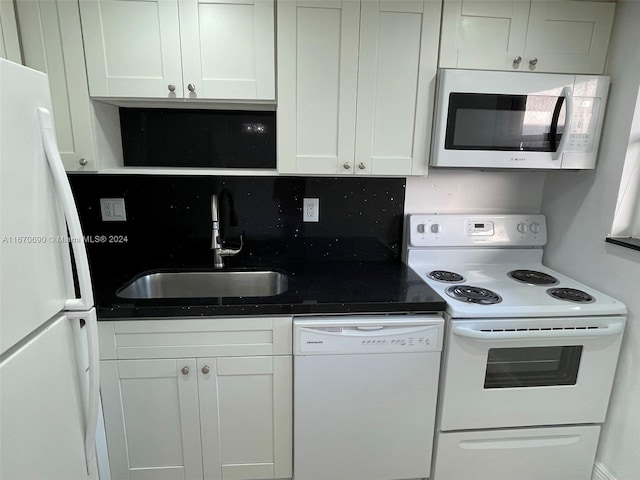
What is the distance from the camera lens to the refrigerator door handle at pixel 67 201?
910 mm

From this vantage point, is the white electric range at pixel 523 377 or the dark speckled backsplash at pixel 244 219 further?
the dark speckled backsplash at pixel 244 219

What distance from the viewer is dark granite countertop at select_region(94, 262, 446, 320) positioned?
1.41 meters

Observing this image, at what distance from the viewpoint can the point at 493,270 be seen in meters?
1.95

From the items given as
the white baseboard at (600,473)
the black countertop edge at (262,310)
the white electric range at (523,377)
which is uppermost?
the black countertop edge at (262,310)

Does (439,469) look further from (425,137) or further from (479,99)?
(479,99)

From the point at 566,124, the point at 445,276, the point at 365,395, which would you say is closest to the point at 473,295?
the point at 445,276

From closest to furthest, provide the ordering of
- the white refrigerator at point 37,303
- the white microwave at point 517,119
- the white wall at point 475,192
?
the white refrigerator at point 37,303
the white microwave at point 517,119
the white wall at point 475,192

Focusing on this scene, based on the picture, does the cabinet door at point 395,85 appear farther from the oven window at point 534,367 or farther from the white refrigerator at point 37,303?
the white refrigerator at point 37,303

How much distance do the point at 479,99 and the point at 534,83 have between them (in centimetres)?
24

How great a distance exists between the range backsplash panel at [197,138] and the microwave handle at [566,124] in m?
1.33

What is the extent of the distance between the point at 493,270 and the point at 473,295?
455 millimetres

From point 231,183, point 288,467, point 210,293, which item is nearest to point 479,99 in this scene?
point 231,183

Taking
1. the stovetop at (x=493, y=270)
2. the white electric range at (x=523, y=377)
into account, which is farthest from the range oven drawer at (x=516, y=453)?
the stovetop at (x=493, y=270)

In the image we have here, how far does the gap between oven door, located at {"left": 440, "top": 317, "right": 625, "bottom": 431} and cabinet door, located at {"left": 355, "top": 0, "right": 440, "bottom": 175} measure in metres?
0.77
